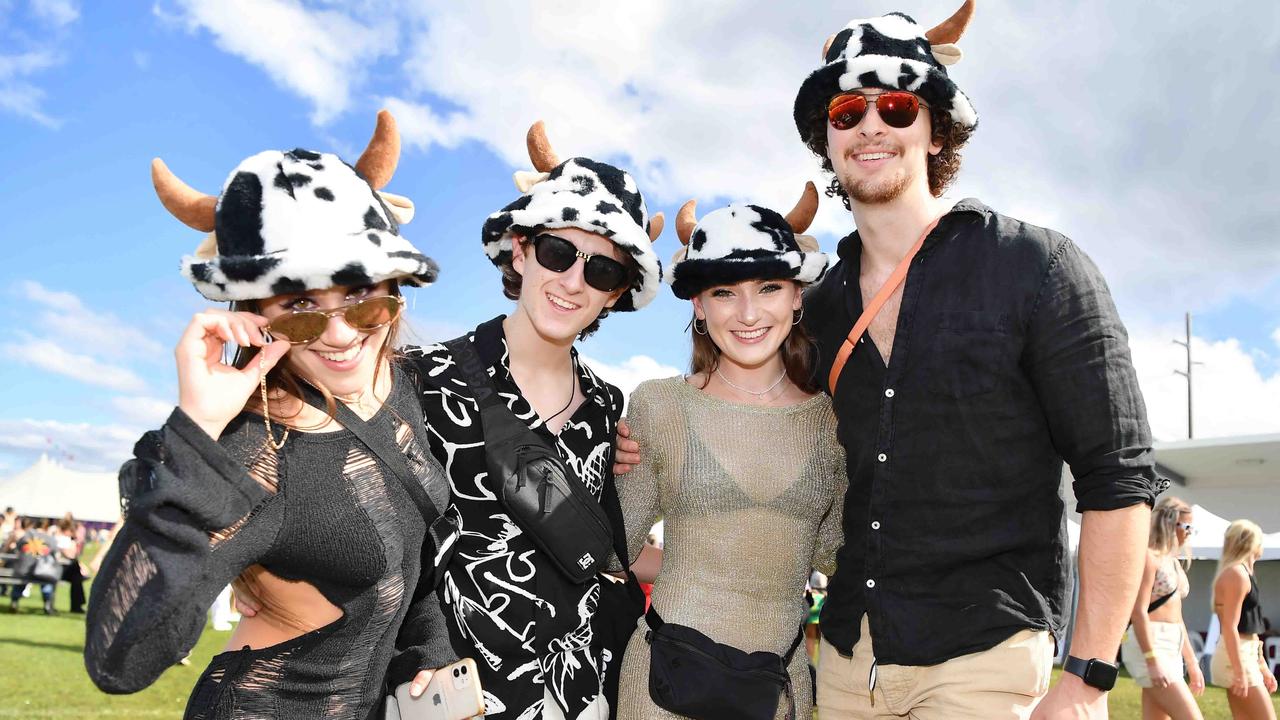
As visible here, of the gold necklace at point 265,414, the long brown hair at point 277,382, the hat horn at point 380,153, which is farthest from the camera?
the hat horn at point 380,153

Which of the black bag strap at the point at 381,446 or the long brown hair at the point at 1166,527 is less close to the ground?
the black bag strap at the point at 381,446

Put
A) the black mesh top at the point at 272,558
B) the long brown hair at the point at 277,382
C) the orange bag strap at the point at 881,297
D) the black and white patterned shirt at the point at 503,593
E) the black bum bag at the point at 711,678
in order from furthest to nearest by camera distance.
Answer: the orange bag strap at the point at 881,297
the black bum bag at the point at 711,678
the black and white patterned shirt at the point at 503,593
the long brown hair at the point at 277,382
the black mesh top at the point at 272,558

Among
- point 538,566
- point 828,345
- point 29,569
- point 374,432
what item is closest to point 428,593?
point 538,566

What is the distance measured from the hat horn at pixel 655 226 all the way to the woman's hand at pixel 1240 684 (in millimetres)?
8069

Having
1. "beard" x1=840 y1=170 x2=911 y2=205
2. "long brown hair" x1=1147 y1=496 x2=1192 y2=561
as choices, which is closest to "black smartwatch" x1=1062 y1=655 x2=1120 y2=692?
"beard" x1=840 y1=170 x2=911 y2=205

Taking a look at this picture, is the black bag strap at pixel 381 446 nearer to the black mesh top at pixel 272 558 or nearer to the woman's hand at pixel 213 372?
the black mesh top at pixel 272 558

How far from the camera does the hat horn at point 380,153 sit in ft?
7.96

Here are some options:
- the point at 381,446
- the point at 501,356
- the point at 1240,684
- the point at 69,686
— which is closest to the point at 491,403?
the point at 501,356

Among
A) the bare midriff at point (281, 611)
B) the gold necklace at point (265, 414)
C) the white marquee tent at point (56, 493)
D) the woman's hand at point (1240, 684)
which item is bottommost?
the white marquee tent at point (56, 493)

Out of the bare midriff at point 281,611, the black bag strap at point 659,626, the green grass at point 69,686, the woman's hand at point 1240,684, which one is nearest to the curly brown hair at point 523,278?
the black bag strap at point 659,626

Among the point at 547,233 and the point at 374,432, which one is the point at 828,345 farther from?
the point at 374,432

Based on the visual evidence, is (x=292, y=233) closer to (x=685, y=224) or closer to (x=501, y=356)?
(x=501, y=356)

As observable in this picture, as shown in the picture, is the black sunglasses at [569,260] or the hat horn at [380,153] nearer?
the hat horn at [380,153]

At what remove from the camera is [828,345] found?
3246 millimetres
